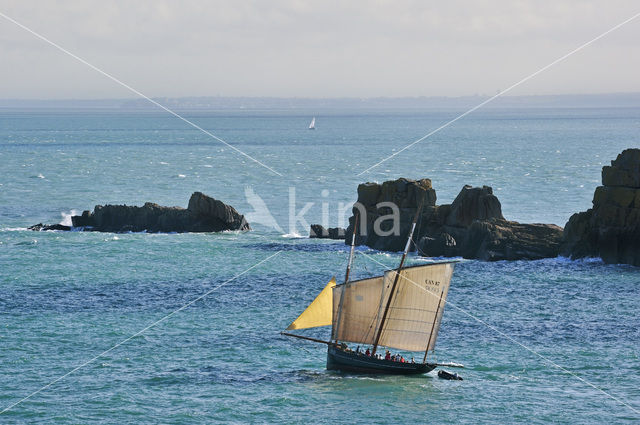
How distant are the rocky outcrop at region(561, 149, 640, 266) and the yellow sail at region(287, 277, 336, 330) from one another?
1408 inches

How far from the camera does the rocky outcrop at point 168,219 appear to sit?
339 ft

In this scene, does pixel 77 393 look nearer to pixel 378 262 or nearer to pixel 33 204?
pixel 378 262

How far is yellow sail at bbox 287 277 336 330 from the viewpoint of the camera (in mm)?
53844

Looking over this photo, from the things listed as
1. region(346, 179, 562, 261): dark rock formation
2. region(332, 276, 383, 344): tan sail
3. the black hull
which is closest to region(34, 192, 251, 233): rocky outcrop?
region(346, 179, 562, 261): dark rock formation

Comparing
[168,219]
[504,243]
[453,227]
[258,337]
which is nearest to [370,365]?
[258,337]

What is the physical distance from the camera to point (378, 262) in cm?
8162

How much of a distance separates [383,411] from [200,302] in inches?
1046

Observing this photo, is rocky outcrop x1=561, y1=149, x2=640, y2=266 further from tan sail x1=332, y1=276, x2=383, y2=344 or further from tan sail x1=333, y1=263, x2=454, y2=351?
tan sail x1=332, y1=276, x2=383, y2=344

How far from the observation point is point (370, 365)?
51719 mm

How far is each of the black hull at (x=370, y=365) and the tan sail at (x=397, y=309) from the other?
2.00 metres

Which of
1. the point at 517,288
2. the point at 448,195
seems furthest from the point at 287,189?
the point at 517,288

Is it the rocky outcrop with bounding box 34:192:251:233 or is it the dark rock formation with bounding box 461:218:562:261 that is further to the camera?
the rocky outcrop with bounding box 34:192:251:233
